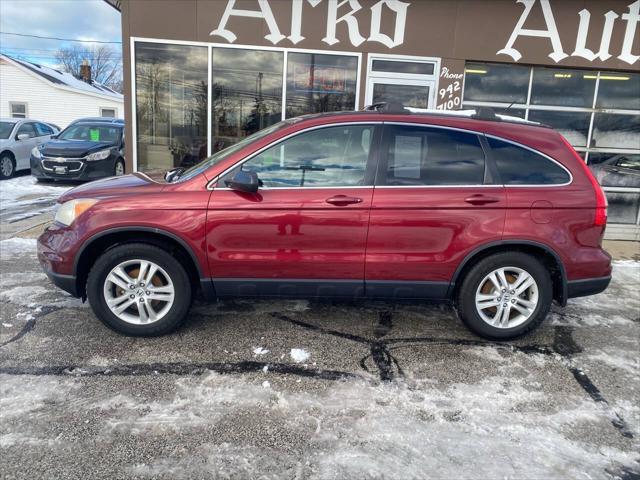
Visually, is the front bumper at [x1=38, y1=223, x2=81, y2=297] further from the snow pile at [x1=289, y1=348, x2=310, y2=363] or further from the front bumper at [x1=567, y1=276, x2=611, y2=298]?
the front bumper at [x1=567, y1=276, x2=611, y2=298]

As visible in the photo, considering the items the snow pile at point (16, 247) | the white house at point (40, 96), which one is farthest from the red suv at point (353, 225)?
the white house at point (40, 96)

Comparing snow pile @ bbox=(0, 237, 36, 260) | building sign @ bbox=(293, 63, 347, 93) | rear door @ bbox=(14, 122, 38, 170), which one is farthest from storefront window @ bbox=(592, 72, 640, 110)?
rear door @ bbox=(14, 122, 38, 170)

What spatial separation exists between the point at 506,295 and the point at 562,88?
5889 mm

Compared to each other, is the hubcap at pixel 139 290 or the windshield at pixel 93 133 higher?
the windshield at pixel 93 133

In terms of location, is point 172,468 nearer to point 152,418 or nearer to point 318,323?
point 152,418

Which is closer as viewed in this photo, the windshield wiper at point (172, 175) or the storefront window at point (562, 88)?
the windshield wiper at point (172, 175)

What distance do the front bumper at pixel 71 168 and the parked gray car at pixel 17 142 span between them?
1.68m

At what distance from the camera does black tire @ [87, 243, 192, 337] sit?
388 cm

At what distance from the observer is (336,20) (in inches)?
311

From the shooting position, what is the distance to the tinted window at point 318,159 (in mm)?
3945

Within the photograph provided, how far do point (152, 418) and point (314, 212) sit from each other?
1.82 metres

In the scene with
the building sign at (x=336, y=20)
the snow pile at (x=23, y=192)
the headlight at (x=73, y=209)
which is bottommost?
the snow pile at (x=23, y=192)

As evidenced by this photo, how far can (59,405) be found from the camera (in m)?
3.09

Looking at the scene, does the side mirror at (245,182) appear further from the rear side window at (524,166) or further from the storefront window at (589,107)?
the storefront window at (589,107)
